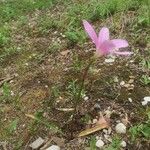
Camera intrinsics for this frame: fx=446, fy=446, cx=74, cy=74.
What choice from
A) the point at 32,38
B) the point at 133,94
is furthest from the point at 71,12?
the point at 133,94

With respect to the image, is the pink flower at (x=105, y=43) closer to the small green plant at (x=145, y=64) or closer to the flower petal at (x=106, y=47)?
the flower petal at (x=106, y=47)

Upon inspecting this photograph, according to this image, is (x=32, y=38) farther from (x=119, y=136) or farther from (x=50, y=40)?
(x=119, y=136)

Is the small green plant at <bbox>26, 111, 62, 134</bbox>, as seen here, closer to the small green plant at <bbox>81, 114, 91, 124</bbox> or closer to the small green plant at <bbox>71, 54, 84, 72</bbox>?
the small green plant at <bbox>81, 114, 91, 124</bbox>

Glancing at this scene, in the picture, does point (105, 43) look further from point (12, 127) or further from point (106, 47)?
point (12, 127)

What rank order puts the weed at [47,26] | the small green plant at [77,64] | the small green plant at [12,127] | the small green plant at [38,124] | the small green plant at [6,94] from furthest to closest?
1. the weed at [47,26]
2. the small green plant at [77,64]
3. the small green plant at [6,94]
4. the small green plant at [12,127]
5. the small green plant at [38,124]

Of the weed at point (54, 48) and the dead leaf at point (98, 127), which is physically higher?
the dead leaf at point (98, 127)

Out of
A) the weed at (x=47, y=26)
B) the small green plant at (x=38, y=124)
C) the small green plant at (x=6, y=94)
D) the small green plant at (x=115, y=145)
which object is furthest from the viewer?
the weed at (x=47, y=26)

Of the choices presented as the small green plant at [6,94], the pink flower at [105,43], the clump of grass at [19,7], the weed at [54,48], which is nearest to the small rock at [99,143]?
the pink flower at [105,43]

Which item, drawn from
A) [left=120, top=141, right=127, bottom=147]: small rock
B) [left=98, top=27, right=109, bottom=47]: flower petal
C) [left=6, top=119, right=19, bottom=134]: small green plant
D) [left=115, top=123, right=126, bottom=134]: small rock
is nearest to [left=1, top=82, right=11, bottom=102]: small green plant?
[left=6, top=119, right=19, bottom=134]: small green plant

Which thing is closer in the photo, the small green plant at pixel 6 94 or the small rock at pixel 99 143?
the small rock at pixel 99 143
